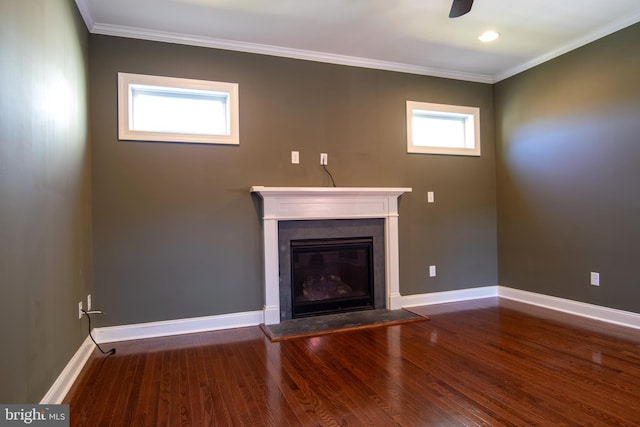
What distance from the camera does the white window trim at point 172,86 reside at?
3.08 meters

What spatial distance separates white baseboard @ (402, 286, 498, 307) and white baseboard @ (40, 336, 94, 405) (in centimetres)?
296

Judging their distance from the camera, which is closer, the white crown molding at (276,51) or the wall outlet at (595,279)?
the white crown molding at (276,51)

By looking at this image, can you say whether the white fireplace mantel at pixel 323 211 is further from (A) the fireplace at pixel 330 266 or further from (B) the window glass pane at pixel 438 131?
(B) the window glass pane at pixel 438 131

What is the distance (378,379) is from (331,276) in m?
1.55

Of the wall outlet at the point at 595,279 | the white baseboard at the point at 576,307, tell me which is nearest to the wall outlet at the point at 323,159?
the white baseboard at the point at 576,307

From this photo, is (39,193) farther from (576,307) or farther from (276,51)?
(576,307)

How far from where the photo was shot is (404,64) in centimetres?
400

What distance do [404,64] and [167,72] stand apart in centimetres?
246

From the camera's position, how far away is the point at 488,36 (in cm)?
336

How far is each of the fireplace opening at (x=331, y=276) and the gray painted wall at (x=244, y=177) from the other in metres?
0.40

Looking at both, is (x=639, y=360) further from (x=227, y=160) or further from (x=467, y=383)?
(x=227, y=160)

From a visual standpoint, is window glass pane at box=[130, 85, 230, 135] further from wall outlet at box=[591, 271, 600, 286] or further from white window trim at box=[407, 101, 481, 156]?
wall outlet at box=[591, 271, 600, 286]

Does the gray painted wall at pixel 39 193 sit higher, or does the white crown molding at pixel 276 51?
the white crown molding at pixel 276 51

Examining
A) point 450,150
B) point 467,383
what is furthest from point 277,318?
point 450,150
